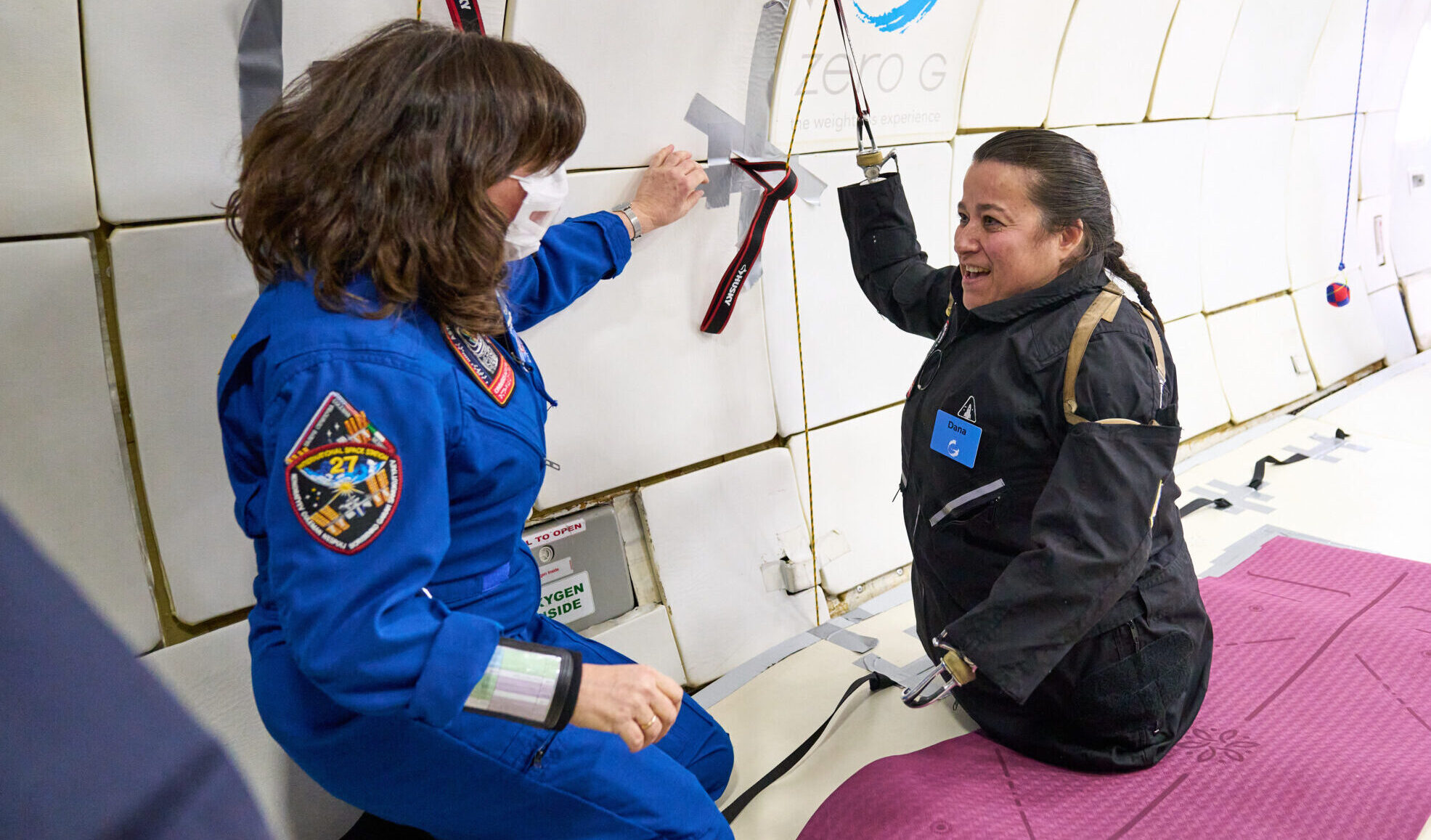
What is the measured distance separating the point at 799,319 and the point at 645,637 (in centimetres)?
103

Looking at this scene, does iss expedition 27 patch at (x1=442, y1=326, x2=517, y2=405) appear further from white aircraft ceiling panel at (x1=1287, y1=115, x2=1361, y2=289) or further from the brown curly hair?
white aircraft ceiling panel at (x1=1287, y1=115, x2=1361, y2=289)

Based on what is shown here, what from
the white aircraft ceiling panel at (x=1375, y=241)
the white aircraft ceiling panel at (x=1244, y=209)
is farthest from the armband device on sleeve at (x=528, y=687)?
the white aircraft ceiling panel at (x=1375, y=241)

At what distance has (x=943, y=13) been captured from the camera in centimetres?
275

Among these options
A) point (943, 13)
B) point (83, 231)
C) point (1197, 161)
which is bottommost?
point (83, 231)

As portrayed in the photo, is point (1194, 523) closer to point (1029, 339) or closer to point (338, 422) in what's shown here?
point (1029, 339)

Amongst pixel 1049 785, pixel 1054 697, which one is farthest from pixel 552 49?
pixel 1049 785

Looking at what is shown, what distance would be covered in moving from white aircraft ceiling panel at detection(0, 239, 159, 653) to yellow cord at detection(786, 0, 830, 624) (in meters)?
1.70

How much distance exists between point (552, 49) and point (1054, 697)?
71.6 inches

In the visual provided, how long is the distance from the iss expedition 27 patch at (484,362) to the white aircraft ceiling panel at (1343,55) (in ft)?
15.1

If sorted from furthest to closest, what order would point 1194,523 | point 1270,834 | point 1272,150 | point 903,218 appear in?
point 1272,150
point 1194,523
point 903,218
point 1270,834

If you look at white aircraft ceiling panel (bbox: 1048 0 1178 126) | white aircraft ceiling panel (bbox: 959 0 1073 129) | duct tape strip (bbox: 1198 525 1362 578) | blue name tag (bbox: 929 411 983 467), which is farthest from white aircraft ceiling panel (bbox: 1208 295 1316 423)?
blue name tag (bbox: 929 411 983 467)

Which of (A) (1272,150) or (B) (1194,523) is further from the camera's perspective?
(A) (1272,150)

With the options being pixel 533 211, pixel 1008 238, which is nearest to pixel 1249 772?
pixel 1008 238

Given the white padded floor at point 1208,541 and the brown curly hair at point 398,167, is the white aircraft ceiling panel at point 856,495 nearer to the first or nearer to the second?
the white padded floor at point 1208,541
